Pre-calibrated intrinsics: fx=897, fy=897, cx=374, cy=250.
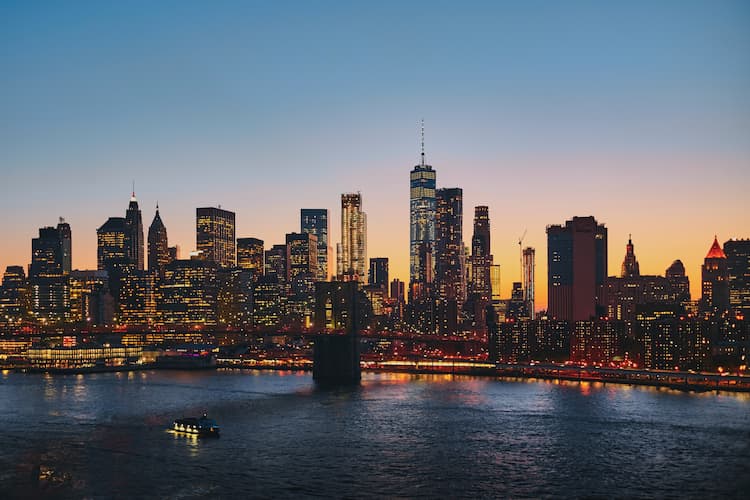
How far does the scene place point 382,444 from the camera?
1954 inches

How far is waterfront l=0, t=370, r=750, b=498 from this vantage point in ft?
129

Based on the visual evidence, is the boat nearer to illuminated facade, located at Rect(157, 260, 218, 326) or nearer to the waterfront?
the waterfront

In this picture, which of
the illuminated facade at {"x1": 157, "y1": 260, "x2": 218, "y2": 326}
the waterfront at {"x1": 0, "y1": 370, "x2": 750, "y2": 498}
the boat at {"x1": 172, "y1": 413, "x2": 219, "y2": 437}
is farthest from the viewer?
the illuminated facade at {"x1": 157, "y1": 260, "x2": 218, "y2": 326}

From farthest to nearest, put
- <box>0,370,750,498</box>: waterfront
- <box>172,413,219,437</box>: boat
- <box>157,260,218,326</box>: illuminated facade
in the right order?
1. <box>157,260,218,326</box>: illuminated facade
2. <box>172,413,219,437</box>: boat
3. <box>0,370,750,498</box>: waterfront

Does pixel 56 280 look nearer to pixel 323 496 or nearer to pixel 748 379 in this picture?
pixel 748 379

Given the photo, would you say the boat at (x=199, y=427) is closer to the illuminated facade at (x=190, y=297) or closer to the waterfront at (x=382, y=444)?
the waterfront at (x=382, y=444)

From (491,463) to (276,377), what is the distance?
6080 cm

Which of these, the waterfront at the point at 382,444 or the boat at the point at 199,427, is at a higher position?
the boat at the point at 199,427

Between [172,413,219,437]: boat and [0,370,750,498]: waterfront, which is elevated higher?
[172,413,219,437]: boat

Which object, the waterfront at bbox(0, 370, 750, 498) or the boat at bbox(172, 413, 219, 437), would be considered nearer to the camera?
the waterfront at bbox(0, 370, 750, 498)

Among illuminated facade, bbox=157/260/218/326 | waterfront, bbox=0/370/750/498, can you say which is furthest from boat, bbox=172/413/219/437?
illuminated facade, bbox=157/260/218/326

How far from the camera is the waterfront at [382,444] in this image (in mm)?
39219

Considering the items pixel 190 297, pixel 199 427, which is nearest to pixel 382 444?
pixel 199 427

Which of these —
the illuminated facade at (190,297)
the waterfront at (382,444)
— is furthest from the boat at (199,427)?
the illuminated facade at (190,297)
